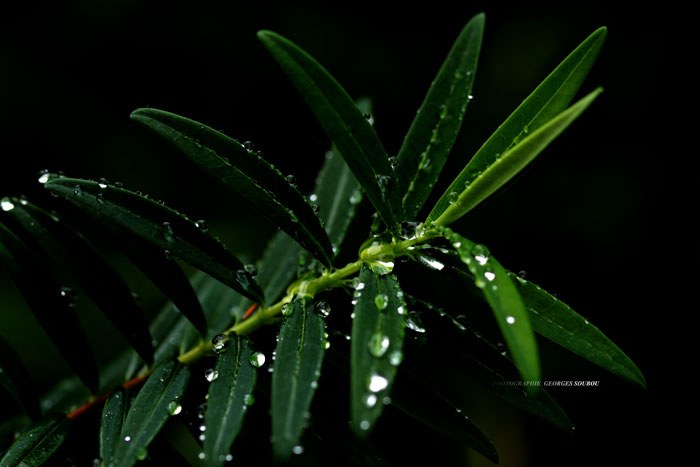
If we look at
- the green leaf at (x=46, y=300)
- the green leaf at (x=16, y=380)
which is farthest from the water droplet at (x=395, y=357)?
the green leaf at (x=16, y=380)

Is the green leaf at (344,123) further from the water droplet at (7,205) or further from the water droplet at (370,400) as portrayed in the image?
the water droplet at (7,205)

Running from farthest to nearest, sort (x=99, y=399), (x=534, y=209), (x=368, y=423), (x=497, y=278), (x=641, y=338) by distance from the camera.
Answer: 1. (x=534, y=209)
2. (x=641, y=338)
3. (x=99, y=399)
4. (x=497, y=278)
5. (x=368, y=423)

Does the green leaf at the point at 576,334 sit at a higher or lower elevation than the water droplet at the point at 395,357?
higher

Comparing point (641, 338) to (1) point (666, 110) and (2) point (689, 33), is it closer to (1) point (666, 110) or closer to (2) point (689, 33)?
(1) point (666, 110)

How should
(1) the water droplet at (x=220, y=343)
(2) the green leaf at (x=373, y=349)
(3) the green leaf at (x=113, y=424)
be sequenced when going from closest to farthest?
(2) the green leaf at (x=373, y=349) < (3) the green leaf at (x=113, y=424) < (1) the water droplet at (x=220, y=343)

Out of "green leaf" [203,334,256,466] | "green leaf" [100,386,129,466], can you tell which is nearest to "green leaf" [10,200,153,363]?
"green leaf" [100,386,129,466]

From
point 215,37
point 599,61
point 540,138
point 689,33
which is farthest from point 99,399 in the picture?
point 689,33

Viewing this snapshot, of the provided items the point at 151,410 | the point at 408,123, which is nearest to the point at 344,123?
the point at 151,410
